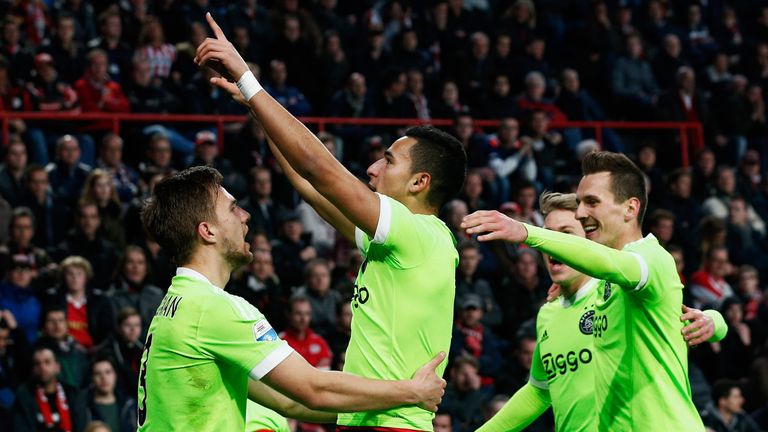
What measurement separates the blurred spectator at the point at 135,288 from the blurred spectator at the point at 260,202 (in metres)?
1.86

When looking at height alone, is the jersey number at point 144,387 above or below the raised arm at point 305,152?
below

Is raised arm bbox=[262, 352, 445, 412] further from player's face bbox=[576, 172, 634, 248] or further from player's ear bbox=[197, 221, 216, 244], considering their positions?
player's face bbox=[576, 172, 634, 248]

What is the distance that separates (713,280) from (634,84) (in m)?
4.87

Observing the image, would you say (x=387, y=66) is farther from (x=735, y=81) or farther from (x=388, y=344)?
(x=388, y=344)

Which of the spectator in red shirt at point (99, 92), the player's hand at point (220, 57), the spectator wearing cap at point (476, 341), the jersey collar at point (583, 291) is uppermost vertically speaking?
the spectator in red shirt at point (99, 92)

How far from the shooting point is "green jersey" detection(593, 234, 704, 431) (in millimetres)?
6223

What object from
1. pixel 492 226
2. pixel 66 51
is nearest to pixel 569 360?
pixel 492 226

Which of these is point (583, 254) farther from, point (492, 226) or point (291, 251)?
point (291, 251)

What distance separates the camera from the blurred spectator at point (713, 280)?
14844mm

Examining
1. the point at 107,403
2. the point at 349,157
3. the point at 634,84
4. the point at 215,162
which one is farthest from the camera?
the point at 634,84

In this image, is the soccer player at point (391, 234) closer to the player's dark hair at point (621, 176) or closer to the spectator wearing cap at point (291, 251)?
the player's dark hair at point (621, 176)

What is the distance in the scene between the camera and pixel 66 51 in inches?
591

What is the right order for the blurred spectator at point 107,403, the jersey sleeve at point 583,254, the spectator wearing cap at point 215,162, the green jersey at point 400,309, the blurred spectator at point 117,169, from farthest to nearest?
the spectator wearing cap at point 215,162
the blurred spectator at point 117,169
the blurred spectator at point 107,403
the jersey sleeve at point 583,254
the green jersey at point 400,309

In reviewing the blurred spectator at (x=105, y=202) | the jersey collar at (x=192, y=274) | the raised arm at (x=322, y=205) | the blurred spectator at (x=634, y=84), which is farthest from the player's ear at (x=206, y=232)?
the blurred spectator at (x=634, y=84)
